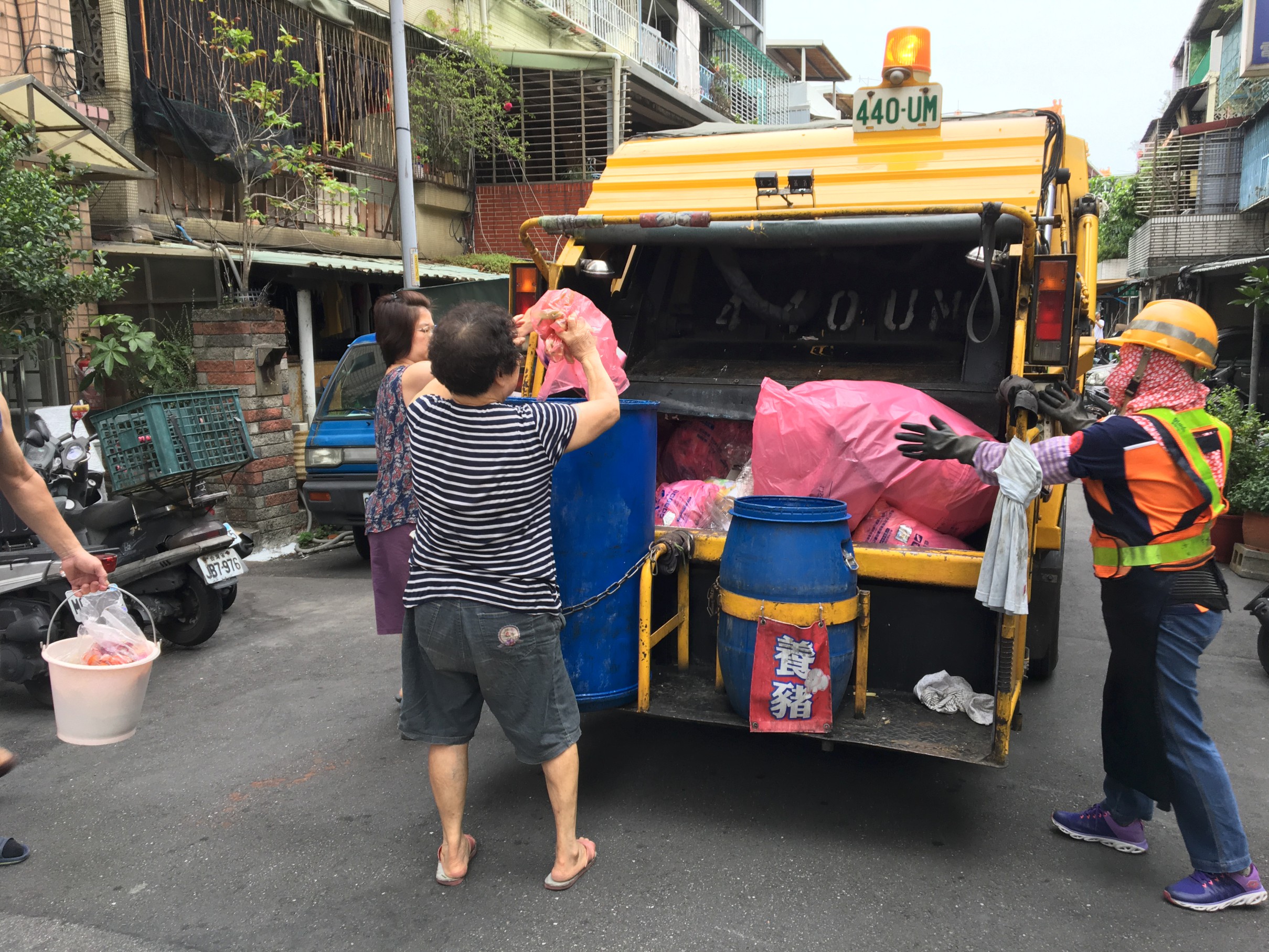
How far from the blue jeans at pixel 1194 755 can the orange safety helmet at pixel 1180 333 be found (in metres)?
0.71

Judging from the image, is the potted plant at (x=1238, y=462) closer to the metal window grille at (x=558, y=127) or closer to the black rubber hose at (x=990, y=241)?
the black rubber hose at (x=990, y=241)

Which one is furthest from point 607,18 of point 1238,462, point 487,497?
point 487,497

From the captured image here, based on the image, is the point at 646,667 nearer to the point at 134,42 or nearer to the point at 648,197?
the point at 648,197

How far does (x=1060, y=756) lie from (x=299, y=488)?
6738 millimetres

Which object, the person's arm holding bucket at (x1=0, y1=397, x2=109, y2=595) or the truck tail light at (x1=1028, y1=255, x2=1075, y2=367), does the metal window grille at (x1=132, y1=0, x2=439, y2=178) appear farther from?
the truck tail light at (x1=1028, y1=255, x2=1075, y2=367)

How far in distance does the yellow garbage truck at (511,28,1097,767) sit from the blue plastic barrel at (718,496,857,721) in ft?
0.40

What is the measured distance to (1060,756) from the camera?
3.70 m

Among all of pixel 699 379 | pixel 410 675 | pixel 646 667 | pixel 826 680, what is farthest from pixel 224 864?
pixel 699 379

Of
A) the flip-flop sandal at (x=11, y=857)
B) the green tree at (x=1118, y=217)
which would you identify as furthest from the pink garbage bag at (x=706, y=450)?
the green tree at (x=1118, y=217)

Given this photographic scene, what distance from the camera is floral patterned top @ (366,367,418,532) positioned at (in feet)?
11.7

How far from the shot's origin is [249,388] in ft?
24.8

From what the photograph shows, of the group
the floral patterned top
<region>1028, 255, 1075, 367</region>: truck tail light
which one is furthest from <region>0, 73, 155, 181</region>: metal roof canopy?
<region>1028, 255, 1075, 367</region>: truck tail light

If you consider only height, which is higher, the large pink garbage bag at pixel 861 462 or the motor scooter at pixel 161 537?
the large pink garbage bag at pixel 861 462

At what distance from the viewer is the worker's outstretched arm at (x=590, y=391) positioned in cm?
264
